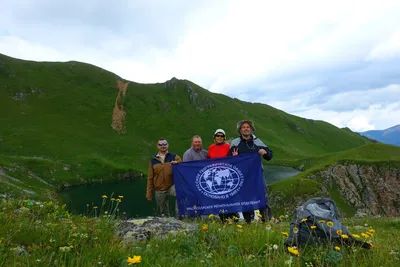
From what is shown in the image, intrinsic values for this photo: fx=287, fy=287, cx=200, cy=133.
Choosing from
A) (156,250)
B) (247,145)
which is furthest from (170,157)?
(156,250)

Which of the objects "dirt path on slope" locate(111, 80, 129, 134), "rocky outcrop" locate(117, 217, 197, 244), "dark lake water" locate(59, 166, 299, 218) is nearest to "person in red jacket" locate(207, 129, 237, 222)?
"rocky outcrop" locate(117, 217, 197, 244)

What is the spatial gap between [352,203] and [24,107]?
12971cm

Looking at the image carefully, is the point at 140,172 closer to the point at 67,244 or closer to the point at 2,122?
the point at 2,122

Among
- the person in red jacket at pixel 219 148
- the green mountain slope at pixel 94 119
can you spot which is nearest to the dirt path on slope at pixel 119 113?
the green mountain slope at pixel 94 119

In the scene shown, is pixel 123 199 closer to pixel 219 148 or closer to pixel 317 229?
pixel 219 148

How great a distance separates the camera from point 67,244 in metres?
4.20

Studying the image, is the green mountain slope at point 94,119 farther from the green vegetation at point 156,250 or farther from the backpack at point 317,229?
the backpack at point 317,229

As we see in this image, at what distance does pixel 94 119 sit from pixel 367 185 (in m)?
118

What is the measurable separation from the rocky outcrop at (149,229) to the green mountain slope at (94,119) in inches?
3059

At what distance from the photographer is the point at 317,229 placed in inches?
194

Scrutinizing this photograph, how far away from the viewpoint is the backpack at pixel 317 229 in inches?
185

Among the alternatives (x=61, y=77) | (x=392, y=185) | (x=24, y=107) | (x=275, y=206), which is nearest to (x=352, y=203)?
(x=392, y=185)

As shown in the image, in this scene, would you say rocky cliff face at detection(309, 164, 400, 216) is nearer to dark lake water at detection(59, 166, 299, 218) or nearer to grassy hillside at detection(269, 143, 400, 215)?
grassy hillside at detection(269, 143, 400, 215)

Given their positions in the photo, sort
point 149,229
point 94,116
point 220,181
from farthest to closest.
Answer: point 94,116, point 220,181, point 149,229
